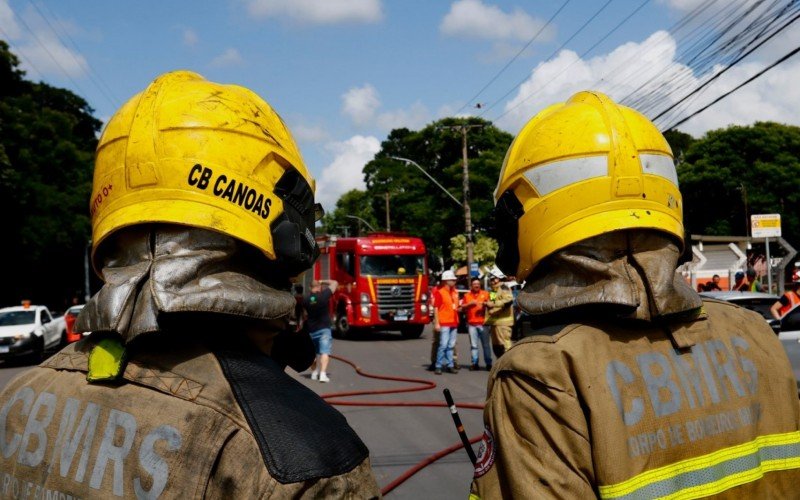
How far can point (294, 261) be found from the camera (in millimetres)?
2037

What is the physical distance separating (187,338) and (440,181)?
57.2m

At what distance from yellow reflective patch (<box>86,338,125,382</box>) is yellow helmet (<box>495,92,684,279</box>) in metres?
1.27

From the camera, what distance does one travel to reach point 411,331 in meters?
23.3

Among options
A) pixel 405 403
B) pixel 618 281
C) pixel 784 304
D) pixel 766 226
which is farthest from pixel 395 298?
pixel 618 281

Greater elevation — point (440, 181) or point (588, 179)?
point (440, 181)

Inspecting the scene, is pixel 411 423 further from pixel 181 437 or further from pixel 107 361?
pixel 181 437

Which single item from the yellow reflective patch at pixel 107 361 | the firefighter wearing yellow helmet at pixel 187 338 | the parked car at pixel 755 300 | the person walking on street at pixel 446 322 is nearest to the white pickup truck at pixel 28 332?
the person walking on street at pixel 446 322

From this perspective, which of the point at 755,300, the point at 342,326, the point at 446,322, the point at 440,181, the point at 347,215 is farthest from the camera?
the point at 347,215

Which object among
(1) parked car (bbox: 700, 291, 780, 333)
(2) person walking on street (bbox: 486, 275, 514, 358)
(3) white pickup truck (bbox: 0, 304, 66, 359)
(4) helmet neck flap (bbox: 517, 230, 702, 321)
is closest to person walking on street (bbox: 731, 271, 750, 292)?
(1) parked car (bbox: 700, 291, 780, 333)

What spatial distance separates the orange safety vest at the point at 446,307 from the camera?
45.3ft

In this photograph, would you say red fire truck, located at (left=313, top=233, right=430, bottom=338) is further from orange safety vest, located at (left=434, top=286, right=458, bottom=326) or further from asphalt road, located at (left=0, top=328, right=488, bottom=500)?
orange safety vest, located at (left=434, top=286, right=458, bottom=326)

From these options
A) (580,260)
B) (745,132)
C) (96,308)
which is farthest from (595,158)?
(745,132)

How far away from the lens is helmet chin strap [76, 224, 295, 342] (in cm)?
174

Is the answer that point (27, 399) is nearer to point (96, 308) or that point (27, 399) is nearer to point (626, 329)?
point (96, 308)
